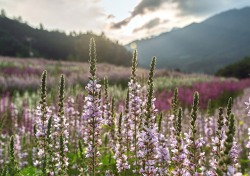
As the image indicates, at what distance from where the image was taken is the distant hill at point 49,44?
84.2 meters

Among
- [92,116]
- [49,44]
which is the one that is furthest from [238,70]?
[49,44]

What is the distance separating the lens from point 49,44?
11875 cm

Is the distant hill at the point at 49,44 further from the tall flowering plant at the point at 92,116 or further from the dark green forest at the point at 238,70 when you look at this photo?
the tall flowering plant at the point at 92,116

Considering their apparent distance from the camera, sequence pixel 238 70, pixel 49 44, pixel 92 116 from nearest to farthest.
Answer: pixel 92 116, pixel 238 70, pixel 49 44

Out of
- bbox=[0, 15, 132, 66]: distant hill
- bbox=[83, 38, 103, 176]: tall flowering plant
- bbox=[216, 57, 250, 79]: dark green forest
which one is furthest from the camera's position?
bbox=[0, 15, 132, 66]: distant hill

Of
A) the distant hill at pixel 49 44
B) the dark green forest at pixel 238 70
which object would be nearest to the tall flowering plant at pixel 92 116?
the dark green forest at pixel 238 70

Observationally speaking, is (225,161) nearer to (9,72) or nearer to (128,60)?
(9,72)

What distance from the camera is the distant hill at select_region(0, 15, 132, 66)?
84188 millimetres

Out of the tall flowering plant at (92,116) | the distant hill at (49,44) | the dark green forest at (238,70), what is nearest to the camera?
the tall flowering plant at (92,116)

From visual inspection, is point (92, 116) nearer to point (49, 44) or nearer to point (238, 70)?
point (238, 70)

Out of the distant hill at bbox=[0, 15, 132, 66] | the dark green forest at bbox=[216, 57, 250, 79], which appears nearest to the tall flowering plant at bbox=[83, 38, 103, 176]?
the dark green forest at bbox=[216, 57, 250, 79]

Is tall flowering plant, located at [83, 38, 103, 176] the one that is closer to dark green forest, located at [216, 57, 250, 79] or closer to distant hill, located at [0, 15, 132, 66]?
dark green forest, located at [216, 57, 250, 79]

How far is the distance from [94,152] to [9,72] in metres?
24.1

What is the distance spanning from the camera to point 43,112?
455 centimetres
